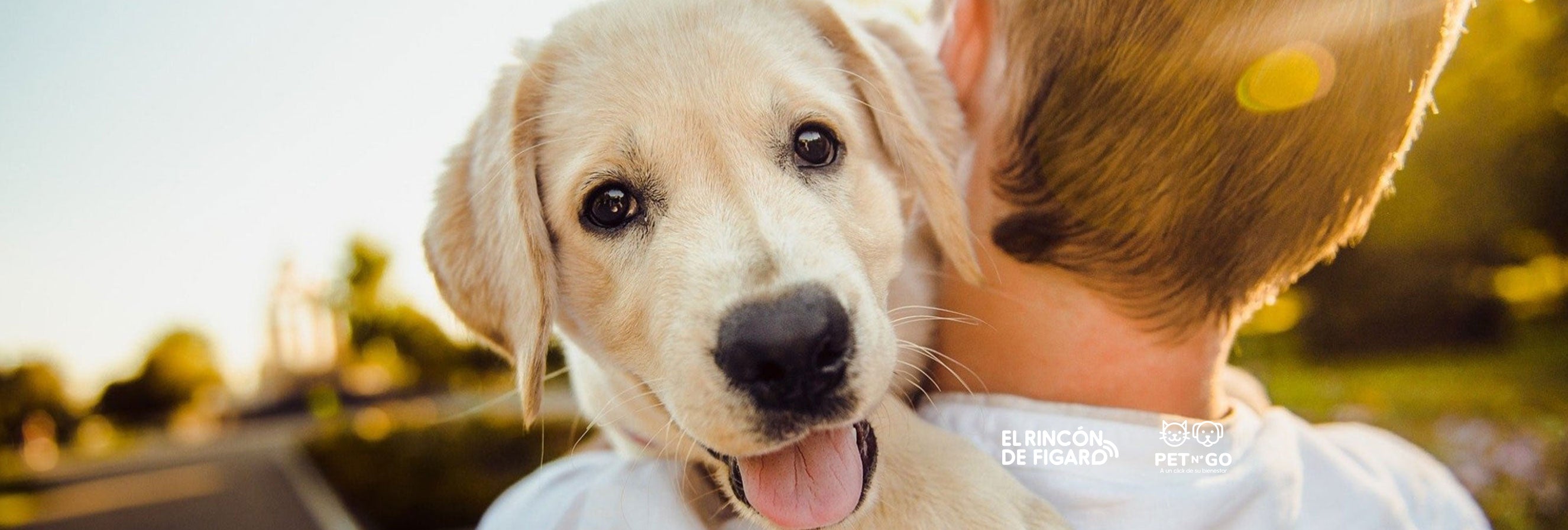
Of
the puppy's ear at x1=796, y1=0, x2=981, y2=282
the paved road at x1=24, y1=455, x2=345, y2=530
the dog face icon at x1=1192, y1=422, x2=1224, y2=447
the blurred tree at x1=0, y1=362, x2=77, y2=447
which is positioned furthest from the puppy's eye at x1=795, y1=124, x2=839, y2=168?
the paved road at x1=24, y1=455, x2=345, y2=530

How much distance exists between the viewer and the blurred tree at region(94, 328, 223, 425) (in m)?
9.83

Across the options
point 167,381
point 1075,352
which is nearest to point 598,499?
point 1075,352

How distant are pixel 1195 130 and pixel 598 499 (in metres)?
1.47

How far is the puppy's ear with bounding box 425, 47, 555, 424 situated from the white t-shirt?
0.28m

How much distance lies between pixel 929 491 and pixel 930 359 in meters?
0.49

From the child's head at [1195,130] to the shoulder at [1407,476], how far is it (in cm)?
46

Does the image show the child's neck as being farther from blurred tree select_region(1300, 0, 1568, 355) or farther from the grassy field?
blurred tree select_region(1300, 0, 1568, 355)

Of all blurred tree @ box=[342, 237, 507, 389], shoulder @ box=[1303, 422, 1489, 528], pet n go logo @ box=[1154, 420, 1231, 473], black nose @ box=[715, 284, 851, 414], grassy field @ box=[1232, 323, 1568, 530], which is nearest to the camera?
black nose @ box=[715, 284, 851, 414]

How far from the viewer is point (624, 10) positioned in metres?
2.19

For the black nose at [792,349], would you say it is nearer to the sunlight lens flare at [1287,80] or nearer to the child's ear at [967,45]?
the child's ear at [967,45]

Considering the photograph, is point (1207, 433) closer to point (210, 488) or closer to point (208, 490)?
point (208, 490)

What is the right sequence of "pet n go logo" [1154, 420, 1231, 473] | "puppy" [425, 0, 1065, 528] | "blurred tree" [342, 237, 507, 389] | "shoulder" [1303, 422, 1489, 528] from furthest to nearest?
"blurred tree" [342, 237, 507, 389]
"shoulder" [1303, 422, 1489, 528]
"pet n go logo" [1154, 420, 1231, 473]
"puppy" [425, 0, 1065, 528]

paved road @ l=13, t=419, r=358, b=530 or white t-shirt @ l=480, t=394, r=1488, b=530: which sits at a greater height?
white t-shirt @ l=480, t=394, r=1488, b=530

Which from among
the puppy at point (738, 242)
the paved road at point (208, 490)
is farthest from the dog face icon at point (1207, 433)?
the paved road at point (208, 490)
